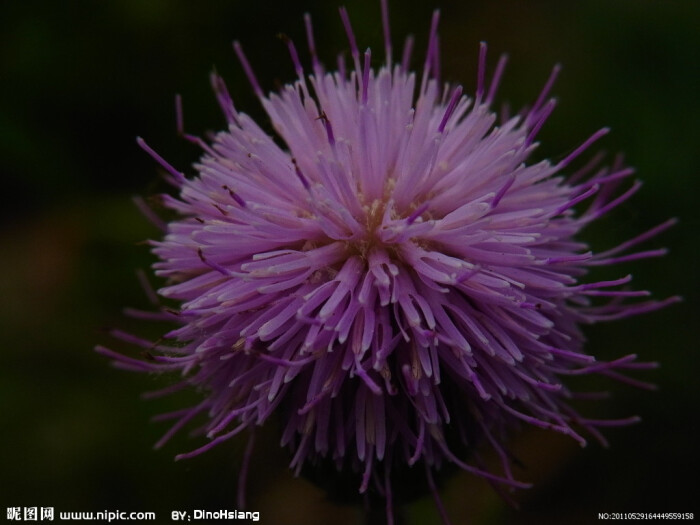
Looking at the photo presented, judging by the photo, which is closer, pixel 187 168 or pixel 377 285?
pixel 377 285

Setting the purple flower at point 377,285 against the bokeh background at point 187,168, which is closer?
the purple flower at point 377,285

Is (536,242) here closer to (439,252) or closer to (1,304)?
(439,252)

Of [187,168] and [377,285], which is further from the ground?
[187,168]

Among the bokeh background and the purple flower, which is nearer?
the purple flower

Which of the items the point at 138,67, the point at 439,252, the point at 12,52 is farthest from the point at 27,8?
the point at 439,252
